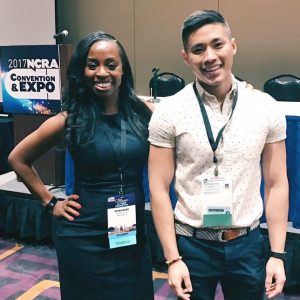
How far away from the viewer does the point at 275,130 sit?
1.26m

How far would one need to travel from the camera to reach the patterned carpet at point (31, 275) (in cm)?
258

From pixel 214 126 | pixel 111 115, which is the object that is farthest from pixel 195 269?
pixel 111 115

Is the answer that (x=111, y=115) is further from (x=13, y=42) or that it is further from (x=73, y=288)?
(x=13, y=42)

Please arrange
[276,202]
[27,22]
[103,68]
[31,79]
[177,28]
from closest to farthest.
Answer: [276,202]
[103,68]
[31,79]
[27,22]
[177,28]

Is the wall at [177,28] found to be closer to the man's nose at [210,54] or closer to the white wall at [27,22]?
the white wall at [27,22]

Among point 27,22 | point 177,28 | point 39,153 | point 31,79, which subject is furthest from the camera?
point 177,28

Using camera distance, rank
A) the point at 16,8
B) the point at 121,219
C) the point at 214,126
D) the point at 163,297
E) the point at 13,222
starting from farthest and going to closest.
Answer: the point at 16,8 < the point at 13,222 < the point at 163,297 < the point at 121,219 < the point at 214,126

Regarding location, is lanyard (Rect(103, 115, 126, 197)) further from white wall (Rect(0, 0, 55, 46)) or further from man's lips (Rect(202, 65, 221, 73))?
white wall (Rect(0, 0, 55, 46))

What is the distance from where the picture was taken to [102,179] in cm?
152

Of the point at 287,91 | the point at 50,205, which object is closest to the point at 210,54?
the point at 50,205

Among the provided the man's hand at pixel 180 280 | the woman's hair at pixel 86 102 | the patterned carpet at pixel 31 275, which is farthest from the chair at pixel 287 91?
the man's hand at pixel 180 280

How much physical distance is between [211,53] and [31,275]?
2.16m

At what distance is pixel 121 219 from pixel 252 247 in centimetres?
47

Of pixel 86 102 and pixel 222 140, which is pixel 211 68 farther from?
pixel 86 102
